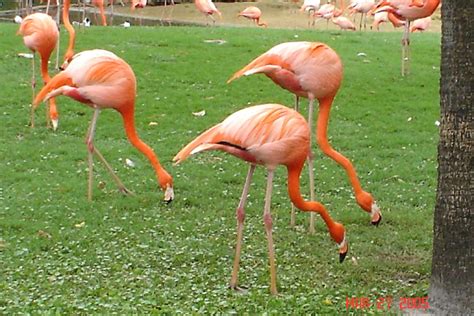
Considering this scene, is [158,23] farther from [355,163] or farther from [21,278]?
[21,278]

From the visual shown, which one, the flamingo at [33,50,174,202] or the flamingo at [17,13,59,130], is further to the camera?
the flamingo at [17,13,59,130]

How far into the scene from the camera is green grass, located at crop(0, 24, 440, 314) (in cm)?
467

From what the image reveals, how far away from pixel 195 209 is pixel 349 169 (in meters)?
1.42

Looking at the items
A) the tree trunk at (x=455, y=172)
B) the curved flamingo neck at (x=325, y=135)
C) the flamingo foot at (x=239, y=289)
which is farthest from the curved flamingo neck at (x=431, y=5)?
the flamingo foot at (x=239, y=289)

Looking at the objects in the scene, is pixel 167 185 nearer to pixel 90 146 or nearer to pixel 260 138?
pixel 90 146

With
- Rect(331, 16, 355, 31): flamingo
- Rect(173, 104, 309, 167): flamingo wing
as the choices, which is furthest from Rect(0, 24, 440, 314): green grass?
Rect(331, 16, 355, 31): flamingo

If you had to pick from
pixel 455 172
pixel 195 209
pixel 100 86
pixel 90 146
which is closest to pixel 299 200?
pixel 455 172

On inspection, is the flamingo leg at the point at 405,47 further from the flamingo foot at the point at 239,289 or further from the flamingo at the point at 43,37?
the flamingo foot at the point at 239,289

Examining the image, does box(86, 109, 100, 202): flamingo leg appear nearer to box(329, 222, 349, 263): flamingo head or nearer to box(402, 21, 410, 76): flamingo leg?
box(329, 222, 349, 263): flamingo head

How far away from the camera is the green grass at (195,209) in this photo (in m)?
4.67

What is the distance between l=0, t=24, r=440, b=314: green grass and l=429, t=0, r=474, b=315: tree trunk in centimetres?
44

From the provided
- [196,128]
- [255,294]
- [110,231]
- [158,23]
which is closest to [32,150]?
[196,128]

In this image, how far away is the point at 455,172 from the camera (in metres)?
4.13

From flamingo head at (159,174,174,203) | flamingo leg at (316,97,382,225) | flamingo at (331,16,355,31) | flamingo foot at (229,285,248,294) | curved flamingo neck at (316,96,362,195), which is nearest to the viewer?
flamingo foot at (229,285,248,294)
